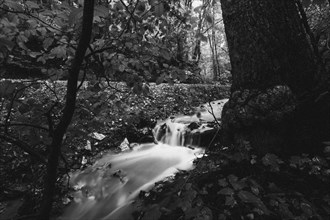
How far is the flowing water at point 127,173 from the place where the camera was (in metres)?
3.67

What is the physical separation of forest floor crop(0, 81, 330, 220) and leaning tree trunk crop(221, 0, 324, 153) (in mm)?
240

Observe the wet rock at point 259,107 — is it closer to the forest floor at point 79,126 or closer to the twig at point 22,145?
the forest floor at point 79,126

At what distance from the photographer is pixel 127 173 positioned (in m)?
4.71

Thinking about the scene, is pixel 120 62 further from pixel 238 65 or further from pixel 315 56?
pixel 315 56

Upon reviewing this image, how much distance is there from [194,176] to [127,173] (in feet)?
9.00

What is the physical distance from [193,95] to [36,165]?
7271 millimetres

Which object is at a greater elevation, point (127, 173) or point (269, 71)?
point (269, 71)

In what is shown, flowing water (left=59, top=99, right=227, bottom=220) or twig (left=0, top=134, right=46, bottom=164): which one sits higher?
twig (left=0, top=134, right=46, bottom=164)

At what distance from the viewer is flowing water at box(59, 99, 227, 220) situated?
367 centimetres

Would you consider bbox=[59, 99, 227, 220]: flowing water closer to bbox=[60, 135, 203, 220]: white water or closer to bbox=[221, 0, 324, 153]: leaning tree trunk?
bbox=[60, 135, 203, 220]: white water

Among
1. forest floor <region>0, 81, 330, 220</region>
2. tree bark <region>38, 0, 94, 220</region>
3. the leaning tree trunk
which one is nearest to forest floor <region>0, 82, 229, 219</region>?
forest floor <region>0, 81, 330, 220</region>

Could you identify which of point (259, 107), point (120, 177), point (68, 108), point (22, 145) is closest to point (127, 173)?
point (120, 177)

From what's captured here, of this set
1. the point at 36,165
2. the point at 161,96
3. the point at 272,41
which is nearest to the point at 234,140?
the point at 272,41

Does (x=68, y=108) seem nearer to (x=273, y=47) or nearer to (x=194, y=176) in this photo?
(x=194, y=176)
